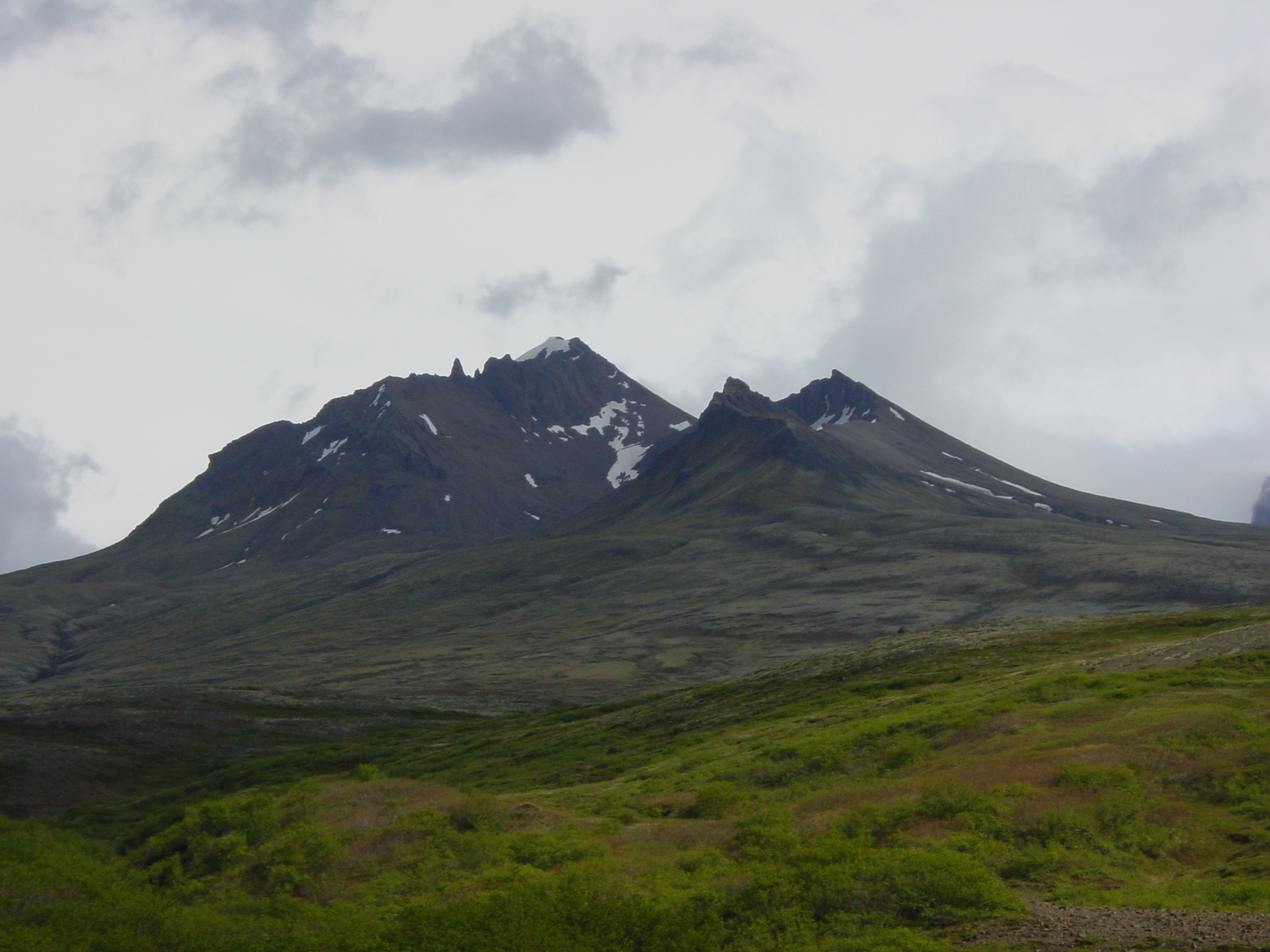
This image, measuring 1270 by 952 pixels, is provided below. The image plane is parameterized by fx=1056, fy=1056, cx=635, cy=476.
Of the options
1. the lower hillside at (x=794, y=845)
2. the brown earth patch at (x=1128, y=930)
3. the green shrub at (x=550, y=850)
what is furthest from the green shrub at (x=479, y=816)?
the brown earth patch at (x=1128, y=930)

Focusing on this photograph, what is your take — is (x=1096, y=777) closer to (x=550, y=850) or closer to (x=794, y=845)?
(x=794, y=845)

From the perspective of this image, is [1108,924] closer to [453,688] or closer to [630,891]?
[630,891]

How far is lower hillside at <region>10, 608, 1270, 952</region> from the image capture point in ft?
80.4

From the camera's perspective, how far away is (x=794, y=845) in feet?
104

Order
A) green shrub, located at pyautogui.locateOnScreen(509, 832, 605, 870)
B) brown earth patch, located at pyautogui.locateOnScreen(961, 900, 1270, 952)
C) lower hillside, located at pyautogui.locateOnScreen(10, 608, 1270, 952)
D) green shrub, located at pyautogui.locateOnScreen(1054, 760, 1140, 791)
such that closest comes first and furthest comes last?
brown earth patch, located at pyautogui.locateOnScreen(961, 900, 1270, 952) < lower hillside, located at pyautogui.locateOnScreen(10, 608, 1270, 952) < green shrub, located at pyautogui.locateOnScreen(1054, 760, 1140, 791) < green shrub, located at pyautogui.locateOnScreen(509, 832, 605, 870)

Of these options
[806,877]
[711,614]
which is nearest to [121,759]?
[806,877]

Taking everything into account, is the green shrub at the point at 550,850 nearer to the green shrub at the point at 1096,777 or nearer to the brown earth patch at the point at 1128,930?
the brown earth patch at the point at 1128,930

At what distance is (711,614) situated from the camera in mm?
194750

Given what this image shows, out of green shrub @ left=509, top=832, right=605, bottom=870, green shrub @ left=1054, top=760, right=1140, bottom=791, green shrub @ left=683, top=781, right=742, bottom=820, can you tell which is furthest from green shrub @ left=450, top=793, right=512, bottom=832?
green shrub @ left=1054, top=760, right=1140, bottom=791

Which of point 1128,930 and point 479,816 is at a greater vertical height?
point 1128,930

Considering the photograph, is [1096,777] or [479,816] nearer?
[1096,777]

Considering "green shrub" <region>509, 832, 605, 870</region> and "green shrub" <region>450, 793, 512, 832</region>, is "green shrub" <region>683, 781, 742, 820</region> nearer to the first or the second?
"green shrub" <region>509, 832, 605, 870</region>

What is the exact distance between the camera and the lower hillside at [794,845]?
24.5 metres

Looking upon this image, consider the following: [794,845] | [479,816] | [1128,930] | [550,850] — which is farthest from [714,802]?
[1128,930]
